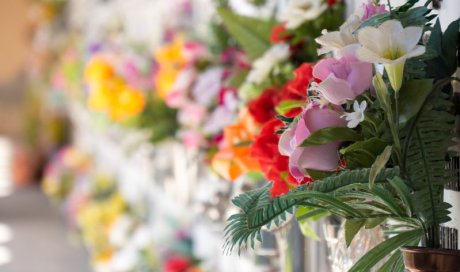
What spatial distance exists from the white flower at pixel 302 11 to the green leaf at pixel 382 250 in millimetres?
553

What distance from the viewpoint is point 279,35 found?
1.46 metres

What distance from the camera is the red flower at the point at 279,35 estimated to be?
1454 mm

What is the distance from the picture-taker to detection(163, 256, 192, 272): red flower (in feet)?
8.95

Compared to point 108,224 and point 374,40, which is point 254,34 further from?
point 108,224

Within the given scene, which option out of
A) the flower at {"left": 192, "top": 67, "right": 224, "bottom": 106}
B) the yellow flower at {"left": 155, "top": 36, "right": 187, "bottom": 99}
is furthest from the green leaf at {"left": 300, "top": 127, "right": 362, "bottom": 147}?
the yellow flower at {"left": 155, "top": 36, "right": 187, "bottom": 99}

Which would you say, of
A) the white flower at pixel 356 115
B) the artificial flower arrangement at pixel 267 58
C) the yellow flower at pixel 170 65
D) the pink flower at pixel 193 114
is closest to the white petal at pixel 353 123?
the white flower at pixel 356 115

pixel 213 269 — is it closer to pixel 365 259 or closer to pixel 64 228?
pixel 365 259

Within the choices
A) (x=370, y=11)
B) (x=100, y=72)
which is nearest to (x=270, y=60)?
(x=370, y=11)

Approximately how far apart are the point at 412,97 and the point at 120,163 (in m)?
4.05

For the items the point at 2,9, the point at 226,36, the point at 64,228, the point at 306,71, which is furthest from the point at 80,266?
the point at 2,9

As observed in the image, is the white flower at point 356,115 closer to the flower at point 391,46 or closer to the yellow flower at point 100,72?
the flower at point 391,46

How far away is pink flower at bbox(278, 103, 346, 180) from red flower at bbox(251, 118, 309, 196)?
3.6 inches

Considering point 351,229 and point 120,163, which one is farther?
point 120,163

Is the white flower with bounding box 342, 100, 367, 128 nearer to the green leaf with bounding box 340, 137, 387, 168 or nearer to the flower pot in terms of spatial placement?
the green leaf with bounding box 340, 137, 387, 168
